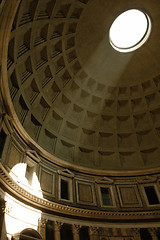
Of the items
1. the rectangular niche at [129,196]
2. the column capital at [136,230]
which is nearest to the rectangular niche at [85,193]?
the rectangular niche at [129,196]

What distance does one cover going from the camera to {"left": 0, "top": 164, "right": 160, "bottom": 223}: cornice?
1096 cm

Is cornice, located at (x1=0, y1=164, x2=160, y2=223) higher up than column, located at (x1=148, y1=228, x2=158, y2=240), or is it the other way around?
cornice, located at (x1=0, y1=164, x2=160, y2=223)

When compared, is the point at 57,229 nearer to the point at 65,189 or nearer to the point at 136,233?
the point at 65,189

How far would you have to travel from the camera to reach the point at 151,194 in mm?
16969

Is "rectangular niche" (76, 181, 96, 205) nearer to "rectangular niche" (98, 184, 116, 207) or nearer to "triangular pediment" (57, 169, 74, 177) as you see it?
"rectangular niche" (98, 184, 116, 207)

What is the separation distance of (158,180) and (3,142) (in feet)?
39.6

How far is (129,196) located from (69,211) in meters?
5.33

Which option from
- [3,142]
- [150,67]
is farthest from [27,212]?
[150,67]

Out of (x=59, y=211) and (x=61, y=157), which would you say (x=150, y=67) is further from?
(x=59, y=211)

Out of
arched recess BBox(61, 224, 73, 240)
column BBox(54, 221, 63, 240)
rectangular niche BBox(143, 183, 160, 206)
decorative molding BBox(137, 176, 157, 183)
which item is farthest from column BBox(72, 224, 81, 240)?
decorative molding BBox(137, 176, 157, 183)

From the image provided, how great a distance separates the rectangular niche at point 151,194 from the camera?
1623cm

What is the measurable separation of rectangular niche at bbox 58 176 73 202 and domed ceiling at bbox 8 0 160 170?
1914 millimetres

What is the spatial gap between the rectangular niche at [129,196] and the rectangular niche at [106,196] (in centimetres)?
63

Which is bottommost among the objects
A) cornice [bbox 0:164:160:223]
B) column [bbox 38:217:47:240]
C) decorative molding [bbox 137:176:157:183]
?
column [bbox 38:217:47:240]
